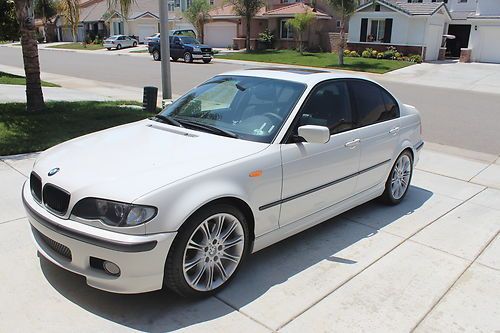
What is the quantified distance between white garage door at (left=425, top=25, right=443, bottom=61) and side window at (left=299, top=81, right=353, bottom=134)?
1189 inches

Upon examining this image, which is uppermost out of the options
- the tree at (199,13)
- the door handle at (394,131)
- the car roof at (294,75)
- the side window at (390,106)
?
the tree at (199,13)

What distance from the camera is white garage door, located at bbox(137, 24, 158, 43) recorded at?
56469mm

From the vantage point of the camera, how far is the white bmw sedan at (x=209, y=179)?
298cm

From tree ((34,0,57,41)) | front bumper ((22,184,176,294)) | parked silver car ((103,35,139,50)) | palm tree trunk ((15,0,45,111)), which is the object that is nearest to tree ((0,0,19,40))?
palm tree trunk ((15,0,45,111))

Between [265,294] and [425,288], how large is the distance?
1.31m

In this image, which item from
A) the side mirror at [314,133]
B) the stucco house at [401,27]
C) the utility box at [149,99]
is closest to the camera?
the side mirror at [314,133]

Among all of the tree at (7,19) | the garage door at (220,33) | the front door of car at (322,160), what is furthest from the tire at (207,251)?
the garage door at (220,33)

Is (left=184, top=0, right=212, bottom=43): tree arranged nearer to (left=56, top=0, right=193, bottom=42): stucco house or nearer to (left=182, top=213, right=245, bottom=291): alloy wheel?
(left=56, top=0, right=193, bottom=42): stucco house

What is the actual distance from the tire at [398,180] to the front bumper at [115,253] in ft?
10.4

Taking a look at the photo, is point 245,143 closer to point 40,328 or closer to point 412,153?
point 40,328

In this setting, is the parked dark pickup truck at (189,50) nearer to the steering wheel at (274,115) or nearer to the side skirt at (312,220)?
the side skirt at (312,220)

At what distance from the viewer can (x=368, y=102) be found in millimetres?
4922

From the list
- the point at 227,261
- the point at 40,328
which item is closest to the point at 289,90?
the point at 227,261

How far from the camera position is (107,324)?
305 cm
